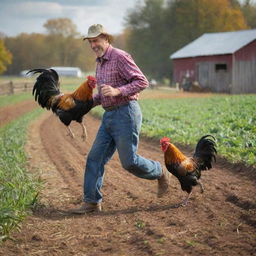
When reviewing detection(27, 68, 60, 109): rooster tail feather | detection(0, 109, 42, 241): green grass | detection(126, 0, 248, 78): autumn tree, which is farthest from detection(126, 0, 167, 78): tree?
detection(27, 68, 60, 109): rooster tail feather

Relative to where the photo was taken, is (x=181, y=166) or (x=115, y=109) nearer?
(x=115, y=109)

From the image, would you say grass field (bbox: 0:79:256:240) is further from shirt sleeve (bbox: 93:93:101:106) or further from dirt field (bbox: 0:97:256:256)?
shirt sleeve (bbox: 93:93:101:106)

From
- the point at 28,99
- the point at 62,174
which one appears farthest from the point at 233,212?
the point at 28,99

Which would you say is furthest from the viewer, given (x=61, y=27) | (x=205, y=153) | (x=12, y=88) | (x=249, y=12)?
(x=61, y=27)

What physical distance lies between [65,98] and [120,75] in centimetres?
114

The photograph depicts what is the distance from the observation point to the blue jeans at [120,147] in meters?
5.46

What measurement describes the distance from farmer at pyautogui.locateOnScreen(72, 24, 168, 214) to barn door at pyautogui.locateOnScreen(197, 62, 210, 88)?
33077 millimetres

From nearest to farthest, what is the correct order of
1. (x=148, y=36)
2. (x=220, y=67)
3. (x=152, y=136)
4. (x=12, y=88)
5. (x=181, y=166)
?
(x=181, y=166) < (x=152, y=136) < (x=220, y=67) < (x=12, y=88) < (x=148, y=36)

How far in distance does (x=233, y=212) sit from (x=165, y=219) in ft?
3.02

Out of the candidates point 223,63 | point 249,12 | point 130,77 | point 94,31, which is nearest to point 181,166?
point 130,77

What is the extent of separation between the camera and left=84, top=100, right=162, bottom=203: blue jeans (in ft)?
17.9

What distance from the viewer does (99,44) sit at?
535 cm

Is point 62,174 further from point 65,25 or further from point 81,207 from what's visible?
point 65,25

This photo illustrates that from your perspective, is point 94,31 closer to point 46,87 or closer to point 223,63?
point 46,87
